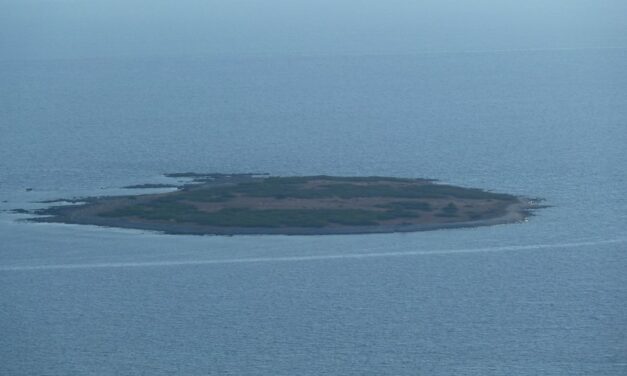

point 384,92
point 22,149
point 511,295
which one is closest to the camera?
point 511,295

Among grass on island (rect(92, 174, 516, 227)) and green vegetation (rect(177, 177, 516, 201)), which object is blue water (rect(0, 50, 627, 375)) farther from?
green vegetation (rect(177, 177, 516, 201))

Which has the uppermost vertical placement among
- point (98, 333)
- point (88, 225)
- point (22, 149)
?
point (22, 149)

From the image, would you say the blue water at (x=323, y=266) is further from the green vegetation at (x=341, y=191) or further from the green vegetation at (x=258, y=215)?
the green vegetation at (x=341, y=191)

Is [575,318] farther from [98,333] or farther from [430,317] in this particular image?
[98,333]

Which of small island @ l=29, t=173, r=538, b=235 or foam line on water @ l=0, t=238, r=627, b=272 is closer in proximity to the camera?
foam line on water @ l=0, t=238, r=627, b=272

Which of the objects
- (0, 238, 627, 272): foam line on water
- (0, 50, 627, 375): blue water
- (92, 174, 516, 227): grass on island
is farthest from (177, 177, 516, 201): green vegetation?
(0, 238, 627, 272): foam line on water

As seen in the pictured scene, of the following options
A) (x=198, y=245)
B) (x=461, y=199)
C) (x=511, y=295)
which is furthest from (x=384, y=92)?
(x=511, y=295)
